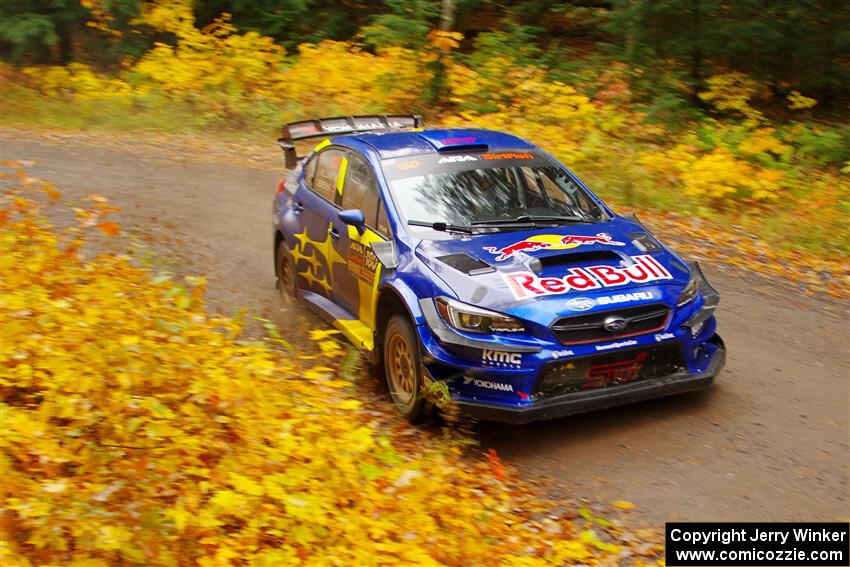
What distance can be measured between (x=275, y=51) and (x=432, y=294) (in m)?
15.8

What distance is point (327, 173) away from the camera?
8484mm

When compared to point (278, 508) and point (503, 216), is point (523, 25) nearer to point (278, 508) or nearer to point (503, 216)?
point (503, 216)

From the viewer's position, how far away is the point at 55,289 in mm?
6559

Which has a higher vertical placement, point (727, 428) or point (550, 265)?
point (550, 265)

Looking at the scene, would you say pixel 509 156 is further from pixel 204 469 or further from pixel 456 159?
pixel 204 469

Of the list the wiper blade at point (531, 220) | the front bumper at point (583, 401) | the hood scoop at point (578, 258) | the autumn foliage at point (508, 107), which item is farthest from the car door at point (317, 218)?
the autumn foliage at point (508, 107)

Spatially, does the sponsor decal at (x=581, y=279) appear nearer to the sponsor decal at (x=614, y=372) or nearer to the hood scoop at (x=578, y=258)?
the hood scoop at (x=578, y=258)

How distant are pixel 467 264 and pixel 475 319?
1.73ft

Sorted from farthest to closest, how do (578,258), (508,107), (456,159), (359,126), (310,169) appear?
(508,107) < (359,126) < (310,169) < (456,159) < (578,258)

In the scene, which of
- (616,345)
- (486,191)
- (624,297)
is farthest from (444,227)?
(616,345)

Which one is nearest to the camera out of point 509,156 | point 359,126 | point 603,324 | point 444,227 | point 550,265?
point 603,324

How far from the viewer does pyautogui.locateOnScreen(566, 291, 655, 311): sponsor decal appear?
591 centimetres

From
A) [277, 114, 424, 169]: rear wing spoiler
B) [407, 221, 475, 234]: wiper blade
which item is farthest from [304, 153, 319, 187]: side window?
[407, 221, 475, 234]: wiper blade

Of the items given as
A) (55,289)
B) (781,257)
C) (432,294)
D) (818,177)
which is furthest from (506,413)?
(818,177)
